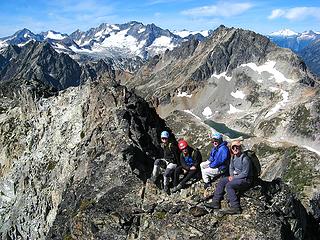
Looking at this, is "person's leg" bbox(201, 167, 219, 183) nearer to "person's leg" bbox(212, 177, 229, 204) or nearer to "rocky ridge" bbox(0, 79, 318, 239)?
"rocky ridge" bbox(0, 79, 318, 239)

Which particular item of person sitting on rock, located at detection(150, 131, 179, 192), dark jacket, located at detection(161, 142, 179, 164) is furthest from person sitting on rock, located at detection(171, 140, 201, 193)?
dark jacket, located at detection(161, 142, 179, 164)

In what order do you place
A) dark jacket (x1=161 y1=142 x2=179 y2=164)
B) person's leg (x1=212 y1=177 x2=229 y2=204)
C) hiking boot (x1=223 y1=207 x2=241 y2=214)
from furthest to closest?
dark jacket (x1=161 y1=142 x2=179 y2=164) → hiking boot (x1=223 y1=207 x2=241 y2=214) → person's leg (x1=212 y1=177 x2=229 y2=204)

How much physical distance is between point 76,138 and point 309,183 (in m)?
83.1

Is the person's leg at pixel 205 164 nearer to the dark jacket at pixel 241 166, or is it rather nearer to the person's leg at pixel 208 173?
the person's leg at pixel 208 173

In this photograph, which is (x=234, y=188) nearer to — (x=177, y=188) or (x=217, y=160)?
(x=217, y=160)

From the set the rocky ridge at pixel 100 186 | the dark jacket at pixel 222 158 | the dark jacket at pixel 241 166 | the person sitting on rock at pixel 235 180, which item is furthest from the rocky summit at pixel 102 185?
the dark jacket at pixel 241 166

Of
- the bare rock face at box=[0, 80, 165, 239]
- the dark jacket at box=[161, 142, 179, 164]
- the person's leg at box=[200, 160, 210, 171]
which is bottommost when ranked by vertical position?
the bare rock face at box=[0, 80, 165, 239]

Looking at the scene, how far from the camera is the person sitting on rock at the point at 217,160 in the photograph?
1193 inches

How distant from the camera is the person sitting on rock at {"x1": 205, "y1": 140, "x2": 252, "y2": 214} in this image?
28.4m

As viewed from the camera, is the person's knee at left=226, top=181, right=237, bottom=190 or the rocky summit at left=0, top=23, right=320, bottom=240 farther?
the rocky summit at left=0, top=23, right=320, bottom=240

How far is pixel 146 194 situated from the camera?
3597cm

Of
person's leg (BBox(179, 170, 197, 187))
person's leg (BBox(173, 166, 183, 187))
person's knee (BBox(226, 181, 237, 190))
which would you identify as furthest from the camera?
person's leg (BBox(173, 166, 183, 187))

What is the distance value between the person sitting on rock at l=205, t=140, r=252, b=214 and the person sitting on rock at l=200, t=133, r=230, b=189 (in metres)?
1.18

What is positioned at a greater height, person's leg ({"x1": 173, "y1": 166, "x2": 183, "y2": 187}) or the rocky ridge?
person's leg ({"x1": 173, "y1": 166, "x2": 183, "y2": 187})
